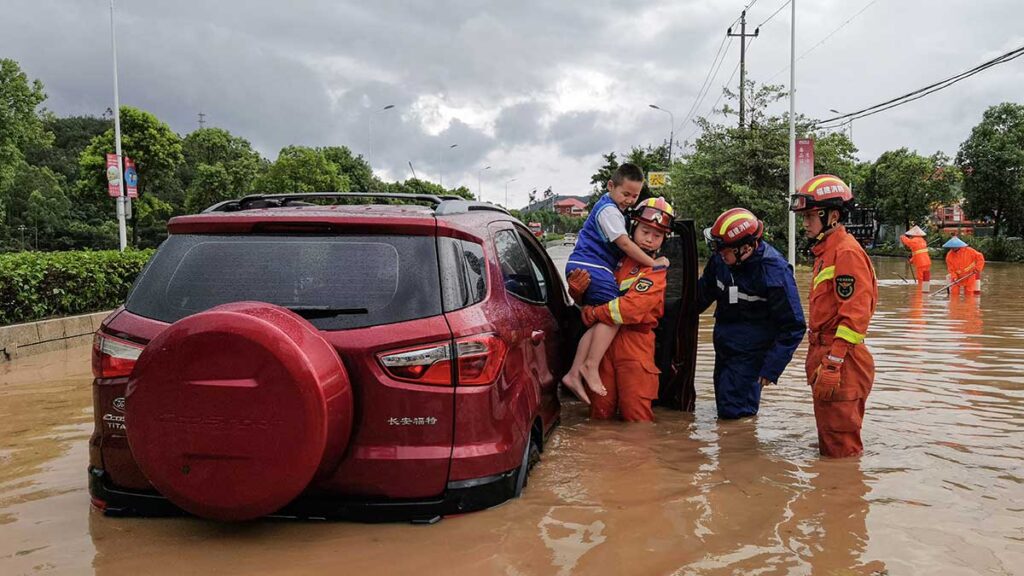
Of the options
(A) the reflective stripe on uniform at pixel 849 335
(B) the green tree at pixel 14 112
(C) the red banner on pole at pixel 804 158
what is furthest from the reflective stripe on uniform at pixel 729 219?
(B) the green tree at pixel 14 112

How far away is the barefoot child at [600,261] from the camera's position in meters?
4.92

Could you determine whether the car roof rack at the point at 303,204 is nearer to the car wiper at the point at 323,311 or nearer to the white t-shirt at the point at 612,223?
the car wiper at the point at 323,311

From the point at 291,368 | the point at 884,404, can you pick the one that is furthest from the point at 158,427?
the point at 884,404

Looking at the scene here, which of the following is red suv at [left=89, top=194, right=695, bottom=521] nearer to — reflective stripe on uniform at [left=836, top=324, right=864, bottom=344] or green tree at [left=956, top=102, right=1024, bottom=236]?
reflective stripe on uniform at [left=836, top=324, right=864, bottom=344]

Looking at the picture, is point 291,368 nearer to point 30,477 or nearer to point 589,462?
point 589,462

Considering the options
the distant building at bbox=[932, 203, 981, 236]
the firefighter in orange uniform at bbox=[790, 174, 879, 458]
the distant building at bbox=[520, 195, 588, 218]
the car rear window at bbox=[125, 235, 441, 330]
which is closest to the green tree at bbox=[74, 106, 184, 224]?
the car rear window at bbox=[125, 235, 441, 330]

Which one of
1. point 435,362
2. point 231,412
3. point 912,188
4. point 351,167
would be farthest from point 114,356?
point 351,167

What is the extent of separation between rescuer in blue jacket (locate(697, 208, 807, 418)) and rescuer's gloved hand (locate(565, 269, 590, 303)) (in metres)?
0.90

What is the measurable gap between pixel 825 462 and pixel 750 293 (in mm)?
1274

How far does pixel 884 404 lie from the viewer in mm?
5969

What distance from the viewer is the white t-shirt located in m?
5.03

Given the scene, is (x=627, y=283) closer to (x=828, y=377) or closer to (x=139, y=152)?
(x=828, y=377)

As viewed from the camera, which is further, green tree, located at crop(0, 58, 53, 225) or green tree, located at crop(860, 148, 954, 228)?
green tree, located at crop(860, 148, 954, 228)

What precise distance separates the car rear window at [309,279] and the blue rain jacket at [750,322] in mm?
2835
